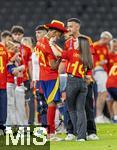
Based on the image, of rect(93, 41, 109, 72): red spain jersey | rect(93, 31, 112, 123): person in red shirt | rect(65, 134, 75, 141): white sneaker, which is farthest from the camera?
rect(93, 41, 109, 72): red spain jersey

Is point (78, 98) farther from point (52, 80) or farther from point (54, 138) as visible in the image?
point (54, 138)

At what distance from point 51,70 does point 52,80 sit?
0.16 m

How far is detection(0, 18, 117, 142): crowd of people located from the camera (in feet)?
41.3

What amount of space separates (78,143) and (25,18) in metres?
19.1

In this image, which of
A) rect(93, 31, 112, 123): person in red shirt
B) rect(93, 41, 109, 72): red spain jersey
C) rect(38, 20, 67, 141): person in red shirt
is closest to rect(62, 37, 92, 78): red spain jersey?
rect(38, 20, 67, 141): person in red shirt

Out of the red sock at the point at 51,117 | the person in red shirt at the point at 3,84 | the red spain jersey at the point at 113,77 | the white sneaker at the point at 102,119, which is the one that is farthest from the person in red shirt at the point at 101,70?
the red sock at the point at 51,117

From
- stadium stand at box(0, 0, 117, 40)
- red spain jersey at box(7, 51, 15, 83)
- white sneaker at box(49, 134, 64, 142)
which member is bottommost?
white sneaker at box(49, 134, 64, 142)

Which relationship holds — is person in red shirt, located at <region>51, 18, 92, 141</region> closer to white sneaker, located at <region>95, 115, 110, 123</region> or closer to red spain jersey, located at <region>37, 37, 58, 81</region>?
red spain jersey, located at <region>37, 37, 58, 81</region>

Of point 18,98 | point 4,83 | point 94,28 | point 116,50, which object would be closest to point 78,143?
point 4,83

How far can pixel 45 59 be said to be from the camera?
42.5 feet

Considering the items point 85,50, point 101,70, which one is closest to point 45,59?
point 85,50

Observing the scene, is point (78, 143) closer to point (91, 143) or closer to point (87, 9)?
point (91, 143)

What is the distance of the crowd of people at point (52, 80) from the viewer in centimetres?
1259

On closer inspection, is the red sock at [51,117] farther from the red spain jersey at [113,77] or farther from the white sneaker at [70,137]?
the red spain jersey at [113,77]
